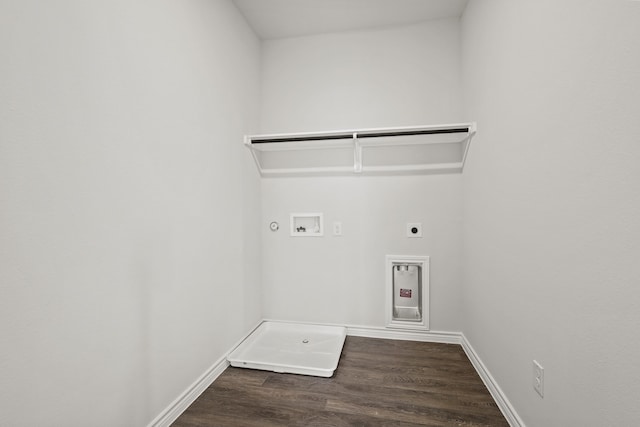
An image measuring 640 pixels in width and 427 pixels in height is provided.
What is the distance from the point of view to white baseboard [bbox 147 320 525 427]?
58.2 inches

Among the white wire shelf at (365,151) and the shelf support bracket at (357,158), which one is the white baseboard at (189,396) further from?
the shelf support bracket at (357,158)

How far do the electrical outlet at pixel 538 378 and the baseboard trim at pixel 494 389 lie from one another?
0.88 ft

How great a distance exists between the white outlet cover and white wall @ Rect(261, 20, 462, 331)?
0.05m

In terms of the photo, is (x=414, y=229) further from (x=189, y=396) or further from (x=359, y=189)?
(x=189, y=396)

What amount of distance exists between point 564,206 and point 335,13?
6.93ft

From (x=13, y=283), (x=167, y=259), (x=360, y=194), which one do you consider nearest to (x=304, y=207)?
(x=360, y=194)

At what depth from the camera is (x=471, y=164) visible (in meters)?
2.10


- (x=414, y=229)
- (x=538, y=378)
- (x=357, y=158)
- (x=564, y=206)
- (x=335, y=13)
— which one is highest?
(x=335, y=13)

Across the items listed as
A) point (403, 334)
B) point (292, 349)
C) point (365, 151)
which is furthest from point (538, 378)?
point (365, 151)

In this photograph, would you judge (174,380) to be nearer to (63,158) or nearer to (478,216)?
(63,158)

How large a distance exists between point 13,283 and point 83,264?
8.4 inches

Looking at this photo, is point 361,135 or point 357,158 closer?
point 361,135

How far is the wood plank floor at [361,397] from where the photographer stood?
4.99 feet

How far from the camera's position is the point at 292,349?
7.35ft
